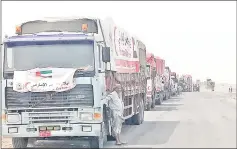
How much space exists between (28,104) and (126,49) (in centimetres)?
532

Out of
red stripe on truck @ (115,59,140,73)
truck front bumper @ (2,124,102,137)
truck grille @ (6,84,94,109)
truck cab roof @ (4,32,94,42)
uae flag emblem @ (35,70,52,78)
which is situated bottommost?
truck front bumper @ (2,124,102,137)

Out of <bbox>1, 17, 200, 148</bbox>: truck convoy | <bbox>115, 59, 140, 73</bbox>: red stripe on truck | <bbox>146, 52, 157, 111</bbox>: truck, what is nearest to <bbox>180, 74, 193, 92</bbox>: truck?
<bbox>146, 52, 157, 111</bbox>: truck

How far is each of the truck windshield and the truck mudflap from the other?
1.31m

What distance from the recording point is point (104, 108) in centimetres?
1232

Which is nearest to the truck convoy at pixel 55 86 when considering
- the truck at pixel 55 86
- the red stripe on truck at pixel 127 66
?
the truck at pixel 55 86

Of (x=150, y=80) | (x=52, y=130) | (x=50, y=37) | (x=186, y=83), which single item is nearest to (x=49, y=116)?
(x=52, y=130)

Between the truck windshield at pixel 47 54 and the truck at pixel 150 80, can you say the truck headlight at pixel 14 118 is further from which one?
the truck at pixel 150 80

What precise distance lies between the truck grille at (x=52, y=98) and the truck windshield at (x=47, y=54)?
59cm

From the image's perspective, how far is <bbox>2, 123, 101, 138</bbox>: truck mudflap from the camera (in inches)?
455

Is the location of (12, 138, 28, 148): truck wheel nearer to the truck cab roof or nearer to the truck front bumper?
the truck front bumper

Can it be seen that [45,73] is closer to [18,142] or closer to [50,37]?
[50,37]

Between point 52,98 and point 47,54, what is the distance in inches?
40.1

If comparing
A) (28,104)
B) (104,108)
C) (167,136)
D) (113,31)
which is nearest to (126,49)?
(113,31)

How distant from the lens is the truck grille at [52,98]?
11500mm
